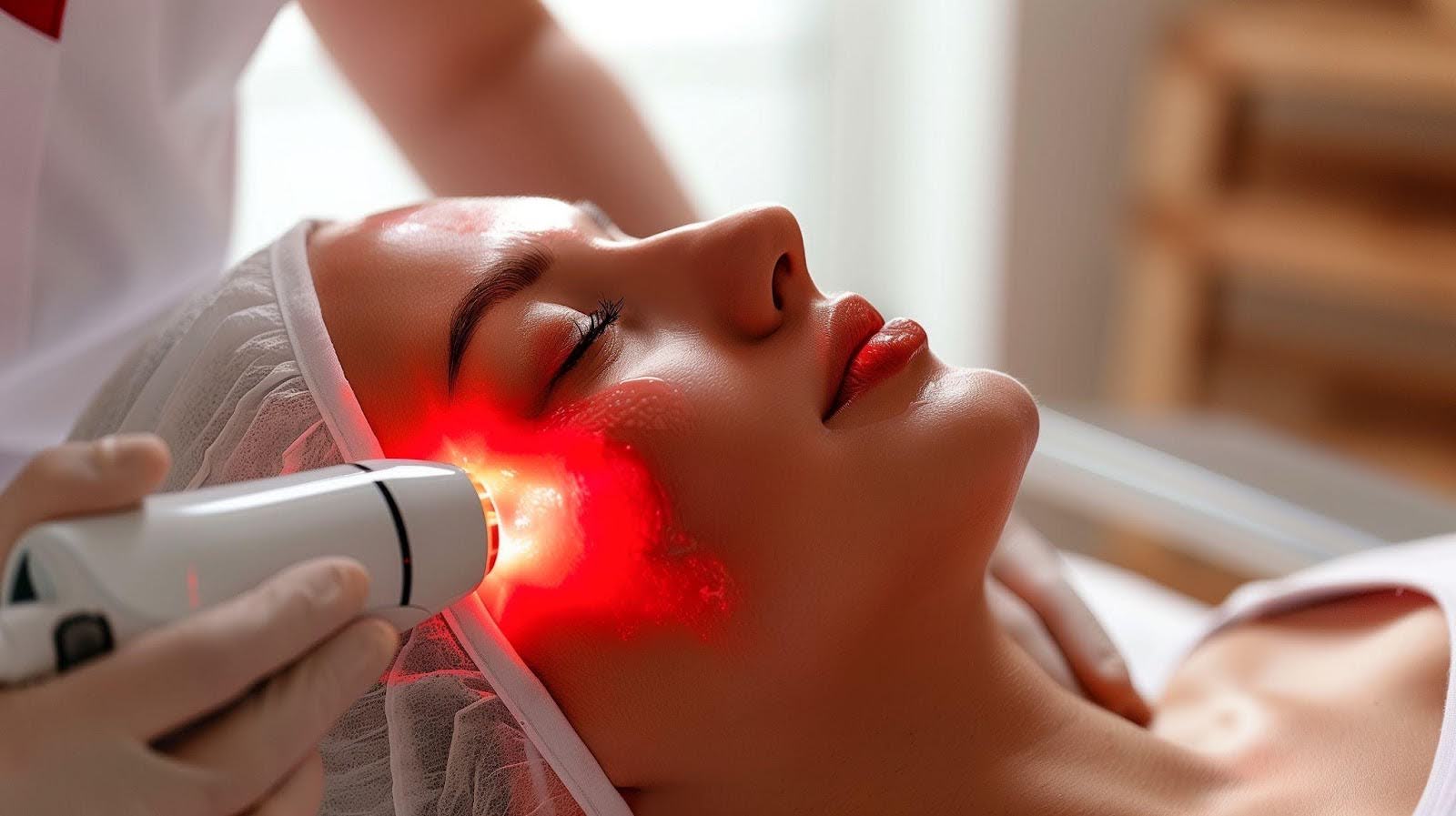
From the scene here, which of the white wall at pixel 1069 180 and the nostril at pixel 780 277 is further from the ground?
the nostril at pixel 780 277

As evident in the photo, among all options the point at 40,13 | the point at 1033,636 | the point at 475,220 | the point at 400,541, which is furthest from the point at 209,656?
the point at 1033,636

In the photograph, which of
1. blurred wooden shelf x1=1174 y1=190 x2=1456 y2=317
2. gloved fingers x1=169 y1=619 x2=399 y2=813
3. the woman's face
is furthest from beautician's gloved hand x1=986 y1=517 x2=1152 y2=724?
blurred wooden shelf x1=1174 y1=190 x2=1456 y2=317

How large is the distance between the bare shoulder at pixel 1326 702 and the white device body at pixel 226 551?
62cm

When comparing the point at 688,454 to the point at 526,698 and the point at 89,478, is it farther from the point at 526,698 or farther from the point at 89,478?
A: the point at 89,478

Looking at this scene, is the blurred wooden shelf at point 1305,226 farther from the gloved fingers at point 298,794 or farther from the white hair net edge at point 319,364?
the gloved fingers at point 298,794

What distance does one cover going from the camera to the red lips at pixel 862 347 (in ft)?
3.14

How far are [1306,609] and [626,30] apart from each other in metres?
1.84

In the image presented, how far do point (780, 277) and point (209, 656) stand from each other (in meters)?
0.46

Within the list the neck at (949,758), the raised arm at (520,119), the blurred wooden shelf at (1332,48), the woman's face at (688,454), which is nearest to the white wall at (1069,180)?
the blurred wooden shelf at (1332,48)

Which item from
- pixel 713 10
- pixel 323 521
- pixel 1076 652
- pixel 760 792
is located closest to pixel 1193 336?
pixel 713 10

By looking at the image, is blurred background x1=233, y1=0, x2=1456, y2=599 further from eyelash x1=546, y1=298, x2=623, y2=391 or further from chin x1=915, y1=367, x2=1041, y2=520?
eyelash x1=546, y1=298, x2=623, y2=391

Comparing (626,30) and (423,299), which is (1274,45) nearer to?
(626,30)

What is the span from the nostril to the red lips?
0.12 ft

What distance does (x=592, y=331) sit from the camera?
0.95 meters
